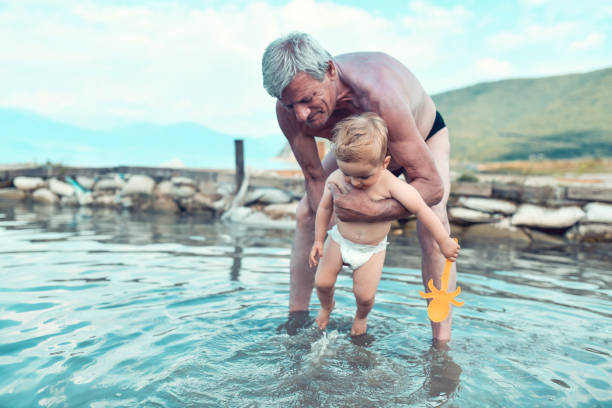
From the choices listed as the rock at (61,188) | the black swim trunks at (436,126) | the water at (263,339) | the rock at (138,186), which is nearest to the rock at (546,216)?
the water at (263,339)

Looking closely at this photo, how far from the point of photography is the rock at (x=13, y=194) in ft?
42.0

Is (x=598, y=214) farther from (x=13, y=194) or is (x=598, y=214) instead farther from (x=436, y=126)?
(x=13, y=194)

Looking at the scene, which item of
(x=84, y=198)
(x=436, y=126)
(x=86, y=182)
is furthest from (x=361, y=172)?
(x=86, y=182)

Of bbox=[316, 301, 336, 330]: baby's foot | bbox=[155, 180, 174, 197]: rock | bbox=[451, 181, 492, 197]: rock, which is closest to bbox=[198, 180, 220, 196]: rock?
bbox=[155, 180, 174, 197]: rock

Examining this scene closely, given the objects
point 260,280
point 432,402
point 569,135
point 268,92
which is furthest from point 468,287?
point 569,135

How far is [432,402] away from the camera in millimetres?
Result: 2449

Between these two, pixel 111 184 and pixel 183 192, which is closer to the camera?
pixel 183 192

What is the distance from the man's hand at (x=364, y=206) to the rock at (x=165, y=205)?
964cm

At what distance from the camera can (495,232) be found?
925cm

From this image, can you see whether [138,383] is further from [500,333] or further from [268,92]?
[500,333]

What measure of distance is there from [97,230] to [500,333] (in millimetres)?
6836

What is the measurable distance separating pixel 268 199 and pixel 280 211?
0.56 m

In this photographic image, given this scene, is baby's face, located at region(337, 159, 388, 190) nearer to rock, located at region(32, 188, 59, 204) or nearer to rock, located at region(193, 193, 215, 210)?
rock, located at region(193, 193, 215, 210)

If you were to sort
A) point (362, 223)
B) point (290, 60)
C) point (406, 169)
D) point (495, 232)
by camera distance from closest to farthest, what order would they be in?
point (290, 60) → point (406, 169) → point (362, 223) → point (495, 232)
